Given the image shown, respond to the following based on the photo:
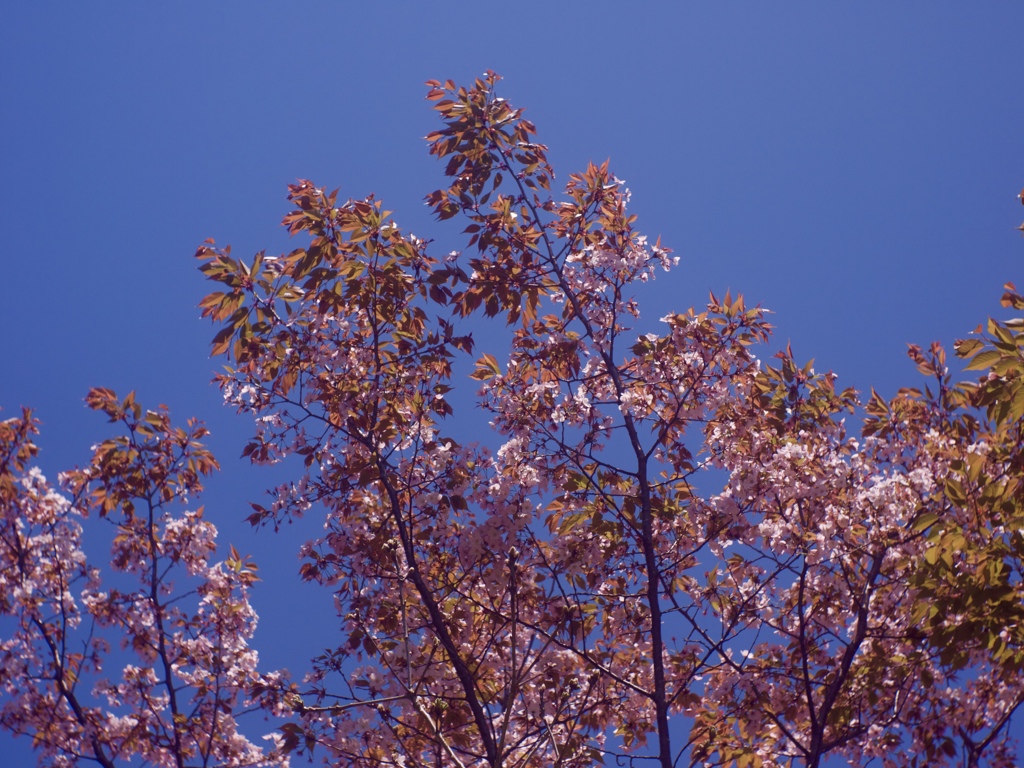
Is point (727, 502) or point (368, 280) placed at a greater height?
point (368, 280)

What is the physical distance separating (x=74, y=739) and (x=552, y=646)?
341 cm

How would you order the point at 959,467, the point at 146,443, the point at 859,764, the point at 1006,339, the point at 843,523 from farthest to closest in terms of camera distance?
the point at 146,443, the point at 859,764, the point at 843,523, the point at 959,467, the point at 1006,339

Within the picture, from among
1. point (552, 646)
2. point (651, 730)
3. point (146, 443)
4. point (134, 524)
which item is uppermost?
point (146, 443)

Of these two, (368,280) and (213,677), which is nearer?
(368,280)

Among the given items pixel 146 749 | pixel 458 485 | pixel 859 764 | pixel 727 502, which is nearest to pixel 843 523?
pixel 727 502

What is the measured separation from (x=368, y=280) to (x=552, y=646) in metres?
2.47

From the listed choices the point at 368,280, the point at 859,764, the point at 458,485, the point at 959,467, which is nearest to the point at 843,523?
the point at 959,467

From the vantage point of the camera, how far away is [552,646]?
191 inches

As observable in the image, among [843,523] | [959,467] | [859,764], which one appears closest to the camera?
[959,467]

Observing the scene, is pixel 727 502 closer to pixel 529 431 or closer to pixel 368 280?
pixel 529 431

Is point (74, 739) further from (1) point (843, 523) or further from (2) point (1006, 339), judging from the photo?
(2) point (1006, 339)

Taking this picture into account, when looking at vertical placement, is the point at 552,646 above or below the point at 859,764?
above

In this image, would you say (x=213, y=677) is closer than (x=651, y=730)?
No

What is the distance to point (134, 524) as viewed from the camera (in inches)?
224
